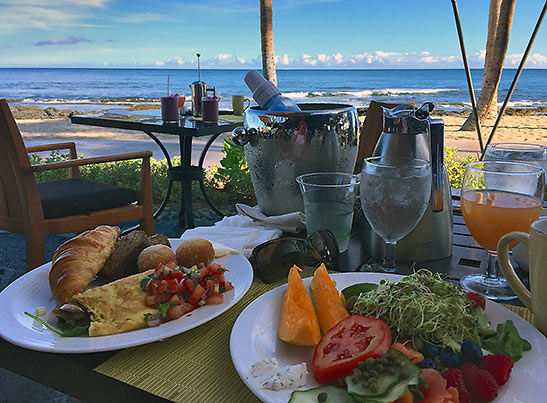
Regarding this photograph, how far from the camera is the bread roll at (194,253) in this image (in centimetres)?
93

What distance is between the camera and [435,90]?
31953 mm

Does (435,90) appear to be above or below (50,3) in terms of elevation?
below

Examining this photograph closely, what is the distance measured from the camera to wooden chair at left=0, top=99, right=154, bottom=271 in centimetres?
254

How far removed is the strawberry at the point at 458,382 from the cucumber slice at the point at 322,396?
13 centimetres

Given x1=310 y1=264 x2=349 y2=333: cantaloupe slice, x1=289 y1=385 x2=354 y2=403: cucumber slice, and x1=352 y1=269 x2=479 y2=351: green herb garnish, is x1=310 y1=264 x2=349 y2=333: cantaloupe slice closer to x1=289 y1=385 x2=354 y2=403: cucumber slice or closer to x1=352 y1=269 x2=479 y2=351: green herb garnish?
x1=352 y1=269 x2=479 y2=351: green herb garnish

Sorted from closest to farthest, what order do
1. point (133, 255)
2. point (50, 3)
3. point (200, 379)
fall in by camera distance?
point (200, 379) < point (133, 255) < point (50, 3)

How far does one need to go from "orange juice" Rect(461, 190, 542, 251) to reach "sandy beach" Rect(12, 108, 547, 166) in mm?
7040

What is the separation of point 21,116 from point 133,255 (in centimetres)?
1913

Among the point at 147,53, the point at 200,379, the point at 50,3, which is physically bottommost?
the point at 200,379

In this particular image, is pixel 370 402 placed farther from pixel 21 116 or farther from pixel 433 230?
pixel 21 116

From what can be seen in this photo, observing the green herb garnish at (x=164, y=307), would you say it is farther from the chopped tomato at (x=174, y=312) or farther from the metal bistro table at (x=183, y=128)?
the metal bistro table at (x=183, y=128)

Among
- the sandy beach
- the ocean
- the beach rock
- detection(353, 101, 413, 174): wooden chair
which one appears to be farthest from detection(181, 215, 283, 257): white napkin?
the ocean

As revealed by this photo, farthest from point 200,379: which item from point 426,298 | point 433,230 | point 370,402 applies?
point 433,230

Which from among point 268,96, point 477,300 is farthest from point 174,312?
point 268,96
